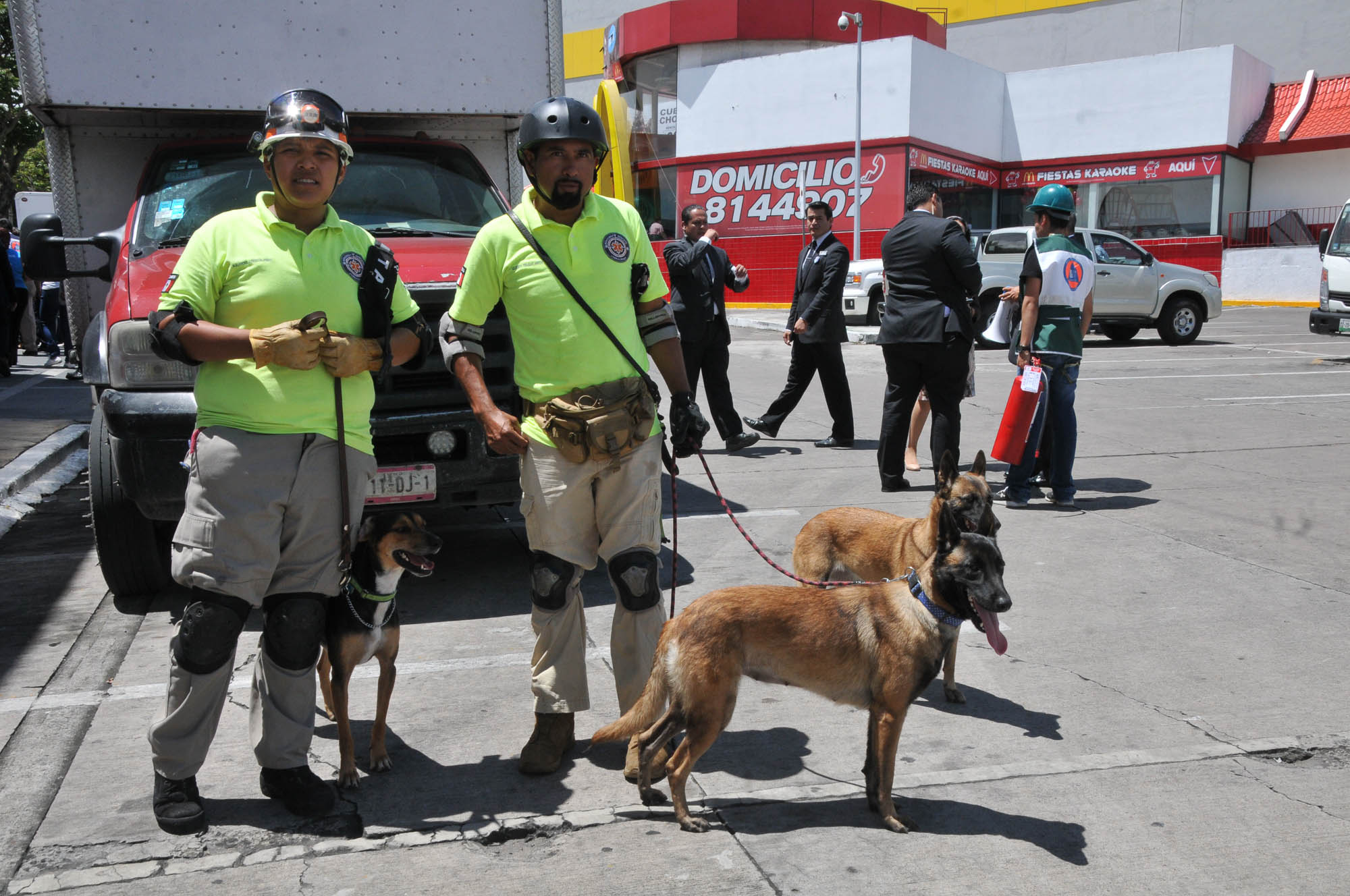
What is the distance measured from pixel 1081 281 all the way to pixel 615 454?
15.2ft

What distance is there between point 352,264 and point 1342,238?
55.3ft

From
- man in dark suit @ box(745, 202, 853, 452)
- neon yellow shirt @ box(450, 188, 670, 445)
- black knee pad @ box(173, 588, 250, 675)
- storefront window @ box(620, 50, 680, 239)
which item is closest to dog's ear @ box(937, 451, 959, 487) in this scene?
neon yellow shirt @ box(450, 188, 670, 445)

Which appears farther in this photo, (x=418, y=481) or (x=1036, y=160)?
(x=1036, y=160)

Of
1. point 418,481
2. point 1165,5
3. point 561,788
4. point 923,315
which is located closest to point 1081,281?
point 923,315

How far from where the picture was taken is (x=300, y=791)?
3.42 m

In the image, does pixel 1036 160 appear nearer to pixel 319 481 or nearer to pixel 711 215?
pixel 711 215

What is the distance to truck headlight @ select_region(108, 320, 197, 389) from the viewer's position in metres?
4.86

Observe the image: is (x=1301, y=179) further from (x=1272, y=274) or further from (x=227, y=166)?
(x=227, y=166)

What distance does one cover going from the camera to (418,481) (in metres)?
5.20

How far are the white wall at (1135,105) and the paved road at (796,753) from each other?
2539 centimetres

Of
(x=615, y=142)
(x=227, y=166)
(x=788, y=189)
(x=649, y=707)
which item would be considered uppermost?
(x=615, y=142)

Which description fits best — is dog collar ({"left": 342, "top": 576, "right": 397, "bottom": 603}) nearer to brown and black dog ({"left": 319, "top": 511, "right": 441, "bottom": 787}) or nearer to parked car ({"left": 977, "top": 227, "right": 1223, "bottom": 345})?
brown and black dog ({"left": 319, "top": 511, "right": 441, "bottom": 787})

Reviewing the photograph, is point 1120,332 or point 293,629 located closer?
point 293,629

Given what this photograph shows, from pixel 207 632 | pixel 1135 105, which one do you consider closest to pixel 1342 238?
pixel 1135 105
